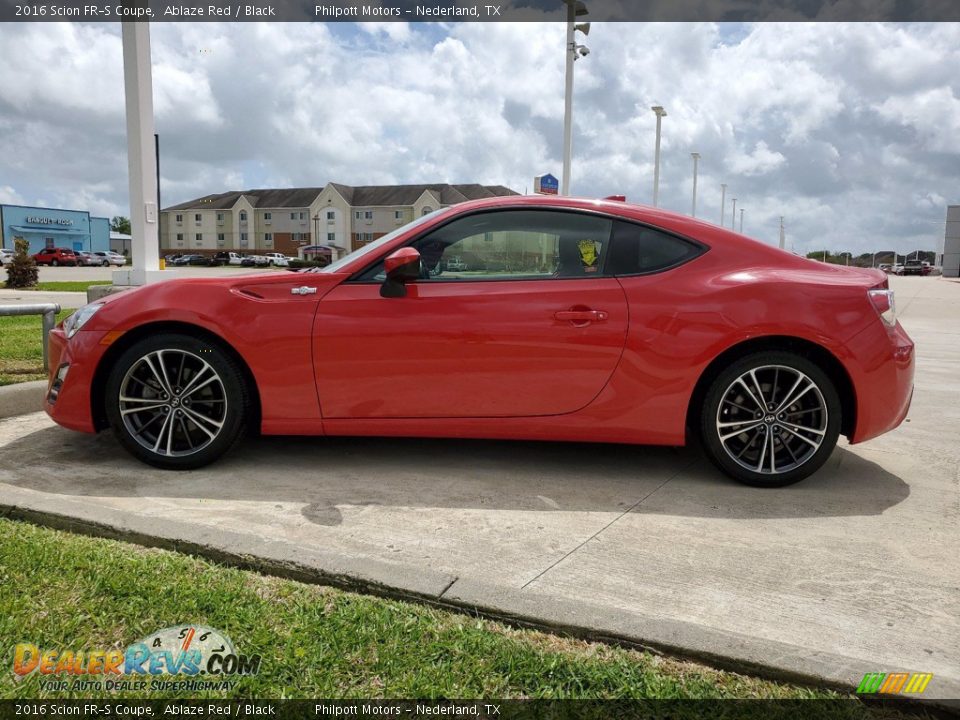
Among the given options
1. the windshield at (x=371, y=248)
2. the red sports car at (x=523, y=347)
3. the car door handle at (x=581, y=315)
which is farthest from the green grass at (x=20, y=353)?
the car door handle at (x=581, y=315)

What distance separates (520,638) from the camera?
224 cm

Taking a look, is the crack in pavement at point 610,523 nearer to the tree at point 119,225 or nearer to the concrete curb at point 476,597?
the concrete curb at point 476,597

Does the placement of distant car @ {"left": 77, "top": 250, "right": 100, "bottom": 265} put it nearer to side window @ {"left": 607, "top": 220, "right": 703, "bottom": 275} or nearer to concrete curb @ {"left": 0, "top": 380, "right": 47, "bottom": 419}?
concrete curb @ {"left": 0, "top": 380, "right": 47, "bottom": 419}

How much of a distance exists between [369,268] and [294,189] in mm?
97313

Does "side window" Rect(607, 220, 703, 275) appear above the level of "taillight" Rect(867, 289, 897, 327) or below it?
above

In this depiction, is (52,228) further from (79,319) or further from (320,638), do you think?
(320,638)

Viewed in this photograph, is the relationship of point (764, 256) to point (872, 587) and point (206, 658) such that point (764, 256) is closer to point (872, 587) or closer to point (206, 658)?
point (872, 587)

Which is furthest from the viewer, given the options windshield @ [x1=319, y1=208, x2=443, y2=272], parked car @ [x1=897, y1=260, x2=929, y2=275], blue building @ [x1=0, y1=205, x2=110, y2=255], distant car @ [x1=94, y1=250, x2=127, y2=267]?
parked car @ [x1=897, y1=260, x2=929, y2=275]

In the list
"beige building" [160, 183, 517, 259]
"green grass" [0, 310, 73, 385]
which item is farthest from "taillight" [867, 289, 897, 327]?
"beige building" [160, 183, 517, 259]

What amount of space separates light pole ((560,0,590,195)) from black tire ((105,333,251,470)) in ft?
41.4

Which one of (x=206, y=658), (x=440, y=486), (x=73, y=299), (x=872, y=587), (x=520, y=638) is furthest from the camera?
(x=73, y=299)

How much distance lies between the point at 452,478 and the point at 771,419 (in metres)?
1.68

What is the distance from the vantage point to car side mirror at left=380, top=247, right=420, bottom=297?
3619mm

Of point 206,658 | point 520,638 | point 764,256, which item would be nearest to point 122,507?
point 206,658
